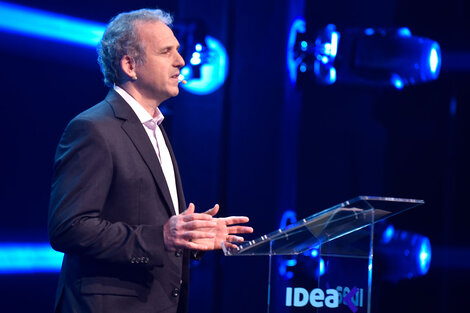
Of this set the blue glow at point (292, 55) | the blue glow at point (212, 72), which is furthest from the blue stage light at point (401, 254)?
the blue glow at point (212, 72)

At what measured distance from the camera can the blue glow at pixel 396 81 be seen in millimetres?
3734

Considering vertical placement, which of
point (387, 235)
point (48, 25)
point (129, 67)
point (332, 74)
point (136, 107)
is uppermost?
point (48, 25)

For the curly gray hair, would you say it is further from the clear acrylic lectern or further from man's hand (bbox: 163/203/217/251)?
the clear acrylic lectern

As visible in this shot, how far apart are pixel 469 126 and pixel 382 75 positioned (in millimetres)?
707

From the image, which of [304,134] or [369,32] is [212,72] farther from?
[369,32]

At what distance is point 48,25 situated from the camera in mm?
3014

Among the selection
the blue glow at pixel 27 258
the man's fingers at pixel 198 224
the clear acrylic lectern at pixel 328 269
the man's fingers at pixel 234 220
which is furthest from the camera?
the blue glow at pixel 27 258

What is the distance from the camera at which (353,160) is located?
12.4ft

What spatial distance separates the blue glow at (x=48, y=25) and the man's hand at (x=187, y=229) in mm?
1637

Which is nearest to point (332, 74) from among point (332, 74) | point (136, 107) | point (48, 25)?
point (332, 74)

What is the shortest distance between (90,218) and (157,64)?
65cm

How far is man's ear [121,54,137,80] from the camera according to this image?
81.7 inches

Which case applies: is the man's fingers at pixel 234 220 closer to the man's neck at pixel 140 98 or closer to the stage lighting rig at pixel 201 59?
the man's neck at pixel 140 98

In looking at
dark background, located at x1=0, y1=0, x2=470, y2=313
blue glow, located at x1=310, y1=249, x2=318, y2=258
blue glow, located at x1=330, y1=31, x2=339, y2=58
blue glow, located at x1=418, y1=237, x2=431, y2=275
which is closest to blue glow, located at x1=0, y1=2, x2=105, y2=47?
dark background, located at x1=0, y1=0, x2=470, y2=313
